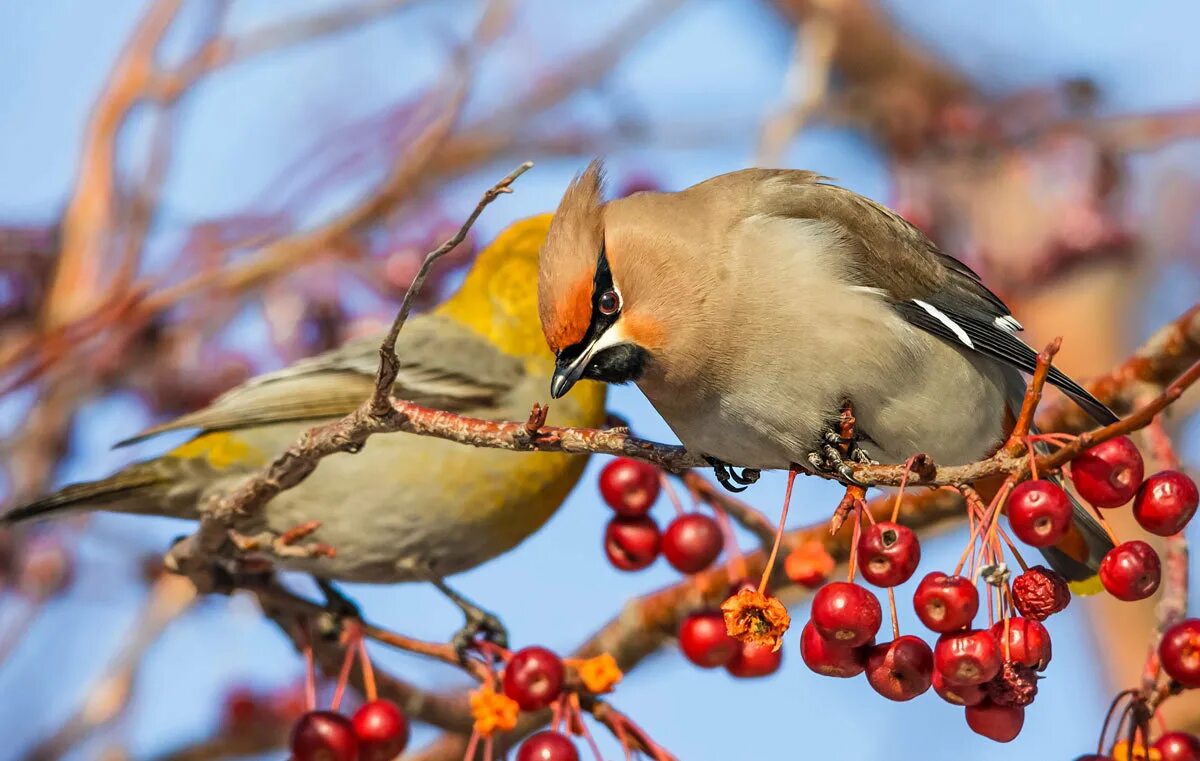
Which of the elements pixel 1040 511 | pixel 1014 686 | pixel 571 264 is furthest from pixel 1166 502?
pixel 571 264

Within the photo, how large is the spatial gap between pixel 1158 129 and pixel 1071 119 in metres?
1.01

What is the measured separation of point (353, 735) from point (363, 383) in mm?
1645

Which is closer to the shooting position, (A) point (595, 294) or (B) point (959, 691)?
(B) point (959, 691)

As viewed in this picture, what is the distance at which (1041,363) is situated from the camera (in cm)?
234

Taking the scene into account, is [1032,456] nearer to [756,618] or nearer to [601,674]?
[756,618]

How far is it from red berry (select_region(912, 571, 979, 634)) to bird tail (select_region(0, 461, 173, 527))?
2.72 m

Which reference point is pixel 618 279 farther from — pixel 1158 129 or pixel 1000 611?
pixel 1158 129

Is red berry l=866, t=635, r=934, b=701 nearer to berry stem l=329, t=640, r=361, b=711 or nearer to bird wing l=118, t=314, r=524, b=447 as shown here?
berry stem l=329, t=640, r=361, b=711

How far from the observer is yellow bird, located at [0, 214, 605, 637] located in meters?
4.50

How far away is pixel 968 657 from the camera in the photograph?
2.49m

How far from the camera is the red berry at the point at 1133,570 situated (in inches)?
99.5

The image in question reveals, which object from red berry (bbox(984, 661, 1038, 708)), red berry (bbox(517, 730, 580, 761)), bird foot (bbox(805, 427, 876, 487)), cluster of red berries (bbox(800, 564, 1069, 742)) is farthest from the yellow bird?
red berry (bbox(984, 661, 1038, 708))

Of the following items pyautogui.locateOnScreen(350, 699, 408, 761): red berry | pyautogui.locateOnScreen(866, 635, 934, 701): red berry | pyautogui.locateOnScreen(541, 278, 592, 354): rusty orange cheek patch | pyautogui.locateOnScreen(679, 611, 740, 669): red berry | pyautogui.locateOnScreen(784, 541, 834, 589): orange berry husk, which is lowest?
pyautogui.locateOnScreen(350, 699, 408, 761): red berry

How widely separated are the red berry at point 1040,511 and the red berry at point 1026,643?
0.51 feet
